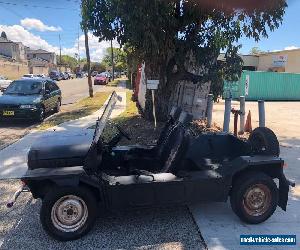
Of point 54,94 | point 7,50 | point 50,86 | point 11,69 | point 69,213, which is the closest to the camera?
point 69,213

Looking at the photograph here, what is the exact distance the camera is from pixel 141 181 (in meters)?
4.14

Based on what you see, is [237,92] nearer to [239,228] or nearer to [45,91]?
[45,91]

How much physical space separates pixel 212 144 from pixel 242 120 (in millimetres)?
5537

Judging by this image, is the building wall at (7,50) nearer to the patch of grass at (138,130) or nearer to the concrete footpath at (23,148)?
the patch of grass at (138,130)

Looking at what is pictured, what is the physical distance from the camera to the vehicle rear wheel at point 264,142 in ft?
15.6

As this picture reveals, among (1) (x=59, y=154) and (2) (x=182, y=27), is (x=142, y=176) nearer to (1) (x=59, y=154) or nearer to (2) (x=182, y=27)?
(1) (x=59, y=154)

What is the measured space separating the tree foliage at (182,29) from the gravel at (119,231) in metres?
4.70

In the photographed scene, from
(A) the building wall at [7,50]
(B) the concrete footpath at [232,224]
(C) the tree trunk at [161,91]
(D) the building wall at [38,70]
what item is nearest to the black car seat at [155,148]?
(B) the concrete footpath at [232,224]

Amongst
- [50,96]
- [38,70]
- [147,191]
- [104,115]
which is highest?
[38,70]

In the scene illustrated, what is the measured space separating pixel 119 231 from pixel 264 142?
92.1 inches

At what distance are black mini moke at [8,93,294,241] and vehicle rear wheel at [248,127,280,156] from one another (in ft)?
0.04

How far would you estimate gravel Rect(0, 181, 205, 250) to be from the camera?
→ 3.96 meters

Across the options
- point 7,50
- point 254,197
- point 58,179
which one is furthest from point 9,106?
point 7,50

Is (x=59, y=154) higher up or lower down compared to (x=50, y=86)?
lower down
